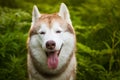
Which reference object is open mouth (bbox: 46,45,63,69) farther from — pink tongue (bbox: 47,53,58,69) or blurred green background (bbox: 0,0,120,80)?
blurred green background (bbox: 0,0,120,80)

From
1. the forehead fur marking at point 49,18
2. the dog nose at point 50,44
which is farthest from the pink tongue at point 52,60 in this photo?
the forehead fur marking at point 49,18

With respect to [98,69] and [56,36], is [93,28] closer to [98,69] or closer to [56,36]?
[98,69]

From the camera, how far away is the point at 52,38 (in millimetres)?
6719

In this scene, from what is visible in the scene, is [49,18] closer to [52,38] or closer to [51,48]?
[52,38]

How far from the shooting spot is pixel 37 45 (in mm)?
7062

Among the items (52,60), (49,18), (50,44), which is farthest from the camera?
(49,18)

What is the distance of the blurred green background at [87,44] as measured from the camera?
26.8 ft

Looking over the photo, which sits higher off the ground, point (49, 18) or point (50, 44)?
point (49, 18)

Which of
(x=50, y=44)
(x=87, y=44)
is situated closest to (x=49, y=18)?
(x=50, y=44)

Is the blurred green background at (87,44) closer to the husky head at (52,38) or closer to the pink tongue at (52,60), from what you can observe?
the husky head at (52,38)

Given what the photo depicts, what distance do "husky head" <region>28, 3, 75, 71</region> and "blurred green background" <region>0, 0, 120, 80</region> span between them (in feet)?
3.64

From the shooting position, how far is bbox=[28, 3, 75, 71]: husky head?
6.86m

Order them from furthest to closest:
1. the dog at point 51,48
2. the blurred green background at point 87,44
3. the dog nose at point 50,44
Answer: the blurred green background at point 87,44 → the dog at point 51,48 → the dog nose at point 50,44

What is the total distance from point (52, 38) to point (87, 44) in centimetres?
251
